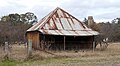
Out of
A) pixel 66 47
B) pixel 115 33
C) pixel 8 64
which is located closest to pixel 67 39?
pixel 66 47

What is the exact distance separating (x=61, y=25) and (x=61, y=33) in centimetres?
237

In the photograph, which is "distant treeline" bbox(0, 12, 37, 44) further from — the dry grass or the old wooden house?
the dry grass

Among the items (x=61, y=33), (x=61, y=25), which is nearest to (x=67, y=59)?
(x=61, y=33)

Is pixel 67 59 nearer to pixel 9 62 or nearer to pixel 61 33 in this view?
pixel 9 62

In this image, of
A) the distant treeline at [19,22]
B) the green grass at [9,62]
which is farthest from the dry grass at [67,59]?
the distant treeline at [19,22]

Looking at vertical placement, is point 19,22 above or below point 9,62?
above

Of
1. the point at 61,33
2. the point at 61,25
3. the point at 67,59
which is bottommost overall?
the point at 67,59

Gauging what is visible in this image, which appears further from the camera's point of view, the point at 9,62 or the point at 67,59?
the point at 67,59

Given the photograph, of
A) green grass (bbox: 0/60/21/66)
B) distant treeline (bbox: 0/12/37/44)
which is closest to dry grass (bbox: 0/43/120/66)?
green grass (bbox: 0/60/21/66)

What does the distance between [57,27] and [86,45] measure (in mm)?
4369

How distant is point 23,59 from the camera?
2108 centimetres

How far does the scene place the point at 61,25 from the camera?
35.4 meters

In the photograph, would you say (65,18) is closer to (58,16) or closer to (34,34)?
(58,16)

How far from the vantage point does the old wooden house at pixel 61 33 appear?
33.6 m
